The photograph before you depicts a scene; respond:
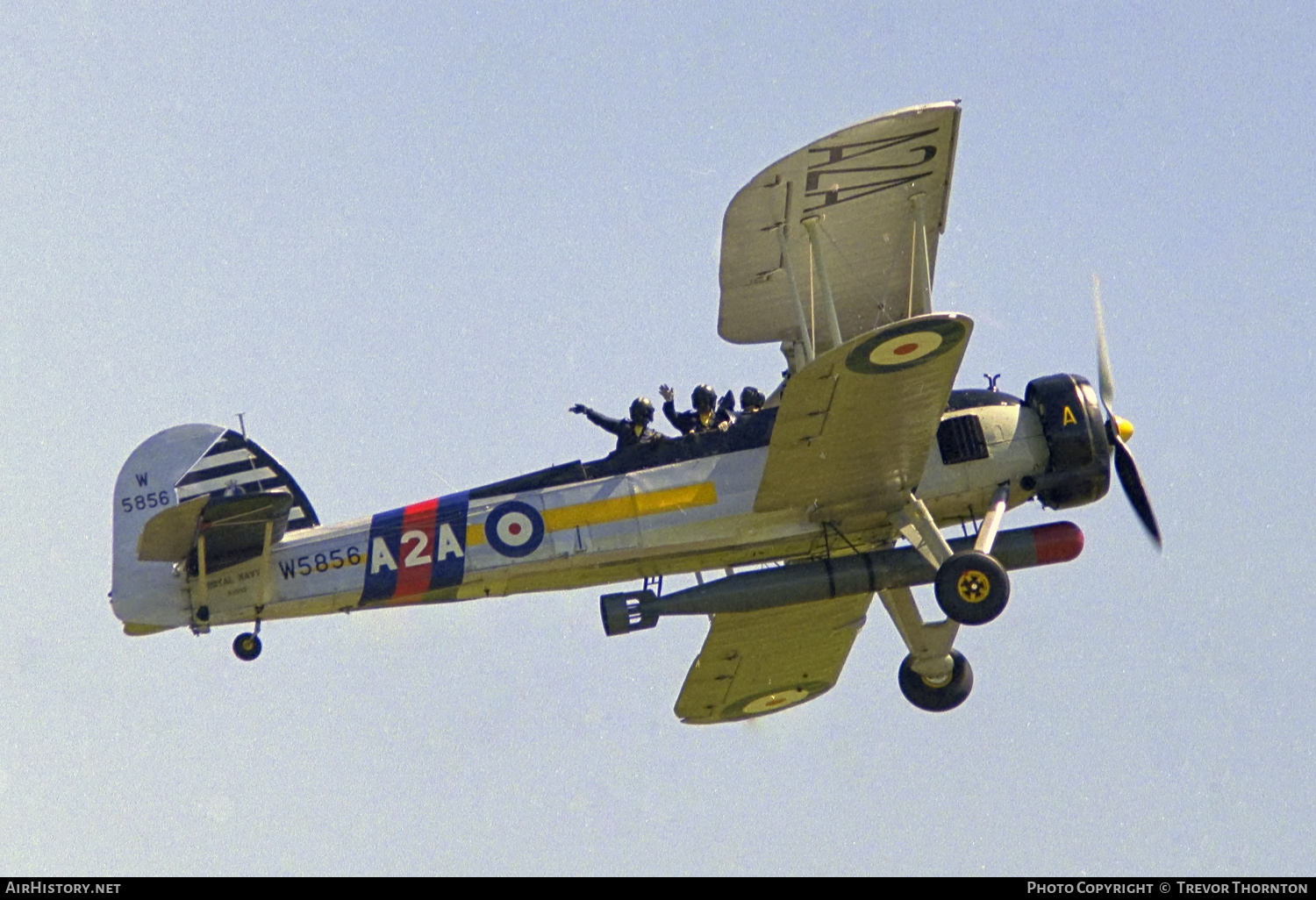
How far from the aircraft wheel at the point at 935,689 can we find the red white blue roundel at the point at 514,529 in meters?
3.44

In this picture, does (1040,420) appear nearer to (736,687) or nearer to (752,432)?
(752,432)

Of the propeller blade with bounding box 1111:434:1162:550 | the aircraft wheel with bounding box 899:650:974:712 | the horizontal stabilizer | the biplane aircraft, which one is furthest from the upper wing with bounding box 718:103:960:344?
the horizontal stabilizer

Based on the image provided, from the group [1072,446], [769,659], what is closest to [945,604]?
[1072,446]

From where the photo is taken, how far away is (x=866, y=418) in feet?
37.5

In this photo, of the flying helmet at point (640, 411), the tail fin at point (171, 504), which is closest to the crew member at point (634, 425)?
the flying helmet at point (640, 411)

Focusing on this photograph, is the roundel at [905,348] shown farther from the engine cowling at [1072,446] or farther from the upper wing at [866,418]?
the engine cowling at [1072,446]

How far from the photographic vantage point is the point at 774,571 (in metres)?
12.2

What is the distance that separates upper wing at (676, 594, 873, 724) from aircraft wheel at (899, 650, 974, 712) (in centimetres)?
69

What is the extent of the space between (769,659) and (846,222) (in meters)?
3.76

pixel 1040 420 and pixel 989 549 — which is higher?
pixel 1040 420

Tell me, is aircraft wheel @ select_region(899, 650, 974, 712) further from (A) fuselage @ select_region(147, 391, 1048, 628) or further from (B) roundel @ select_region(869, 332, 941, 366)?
(B) roundel @ select_region(869, 332, 941, 366)

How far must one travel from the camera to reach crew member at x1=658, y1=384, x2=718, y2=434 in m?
12.4
